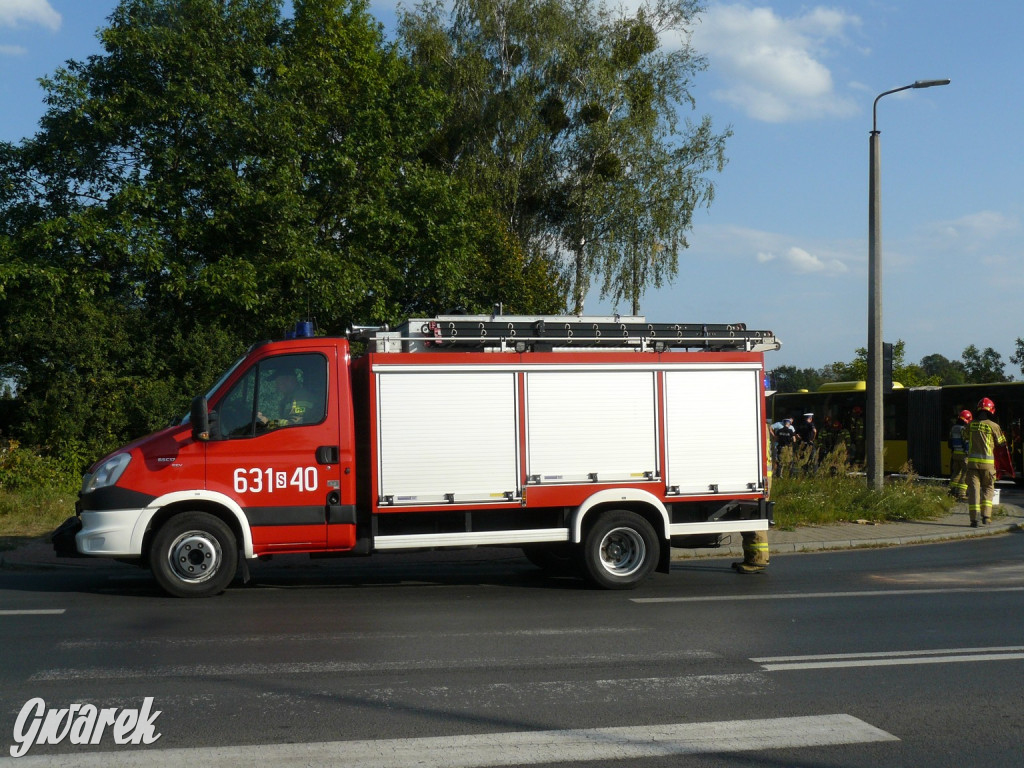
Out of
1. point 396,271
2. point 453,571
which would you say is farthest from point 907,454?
point 453,571

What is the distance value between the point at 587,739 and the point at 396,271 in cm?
1918

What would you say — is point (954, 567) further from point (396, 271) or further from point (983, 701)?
point (396, 271)

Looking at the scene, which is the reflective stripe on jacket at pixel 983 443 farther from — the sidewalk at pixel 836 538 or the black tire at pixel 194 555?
the black tire at pixel 194 555

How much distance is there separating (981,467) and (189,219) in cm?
1611

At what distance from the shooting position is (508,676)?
21.4 feet

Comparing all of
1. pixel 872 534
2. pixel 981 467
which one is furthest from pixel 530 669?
pixel 981 467

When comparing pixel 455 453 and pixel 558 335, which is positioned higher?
pixel 558 335

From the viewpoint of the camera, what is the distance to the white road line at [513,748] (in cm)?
476

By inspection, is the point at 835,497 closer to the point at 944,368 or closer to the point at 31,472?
the point at 31,472

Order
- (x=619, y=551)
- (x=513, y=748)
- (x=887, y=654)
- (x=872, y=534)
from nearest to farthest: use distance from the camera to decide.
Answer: (x=513, y=748) < (x=887, y=654) < (x=619, y=551) < (x=872, y=534)

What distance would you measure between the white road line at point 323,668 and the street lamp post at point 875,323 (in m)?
11.1

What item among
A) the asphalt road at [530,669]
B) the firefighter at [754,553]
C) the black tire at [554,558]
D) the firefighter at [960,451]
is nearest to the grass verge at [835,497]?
the firefighter at [960,451]

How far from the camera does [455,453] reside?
9828 mm

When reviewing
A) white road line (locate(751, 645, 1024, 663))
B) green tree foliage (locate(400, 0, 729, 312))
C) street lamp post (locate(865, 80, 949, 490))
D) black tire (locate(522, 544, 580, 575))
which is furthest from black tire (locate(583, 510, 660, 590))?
green tree foliage (locate(400, 0, 729, 312))
